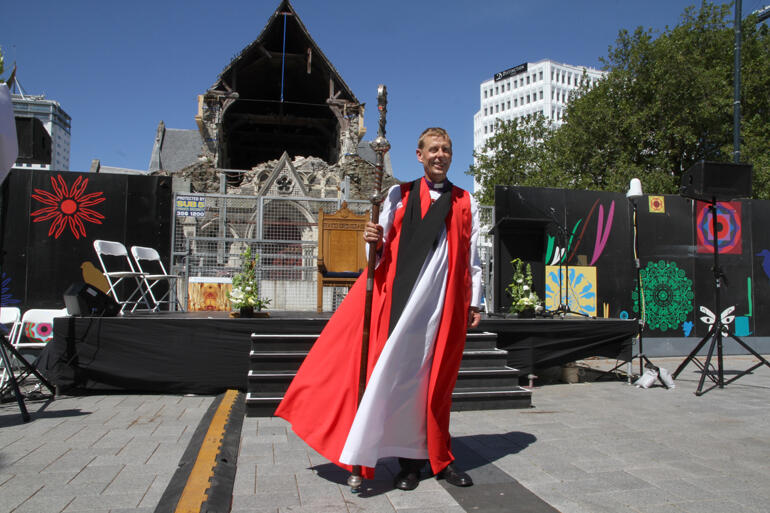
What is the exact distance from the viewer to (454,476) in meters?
3.10

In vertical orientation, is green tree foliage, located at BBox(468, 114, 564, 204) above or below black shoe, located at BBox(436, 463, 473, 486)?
above

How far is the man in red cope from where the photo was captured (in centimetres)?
299

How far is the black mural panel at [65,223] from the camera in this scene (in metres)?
9.00

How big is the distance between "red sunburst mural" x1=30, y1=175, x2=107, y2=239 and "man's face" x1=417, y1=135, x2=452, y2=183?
792 centimetres

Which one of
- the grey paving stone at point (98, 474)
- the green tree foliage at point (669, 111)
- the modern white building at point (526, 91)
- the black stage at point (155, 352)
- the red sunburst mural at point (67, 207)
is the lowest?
the grey paving stone at point (98, 474)

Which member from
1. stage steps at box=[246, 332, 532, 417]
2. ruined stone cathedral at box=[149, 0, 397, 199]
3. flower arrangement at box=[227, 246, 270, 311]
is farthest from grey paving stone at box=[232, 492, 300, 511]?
ruined stone cathedral at box=[149, 0, 397, 199]

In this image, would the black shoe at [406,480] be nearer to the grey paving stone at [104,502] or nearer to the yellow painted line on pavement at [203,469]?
the yellow painted line on pavement at [203,469]

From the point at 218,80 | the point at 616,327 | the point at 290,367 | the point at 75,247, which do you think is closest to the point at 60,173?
the point at 75,247

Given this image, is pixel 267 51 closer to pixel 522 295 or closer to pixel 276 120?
pixel 276 120

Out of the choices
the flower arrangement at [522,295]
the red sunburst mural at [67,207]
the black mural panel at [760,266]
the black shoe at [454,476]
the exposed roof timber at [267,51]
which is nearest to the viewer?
the black shoe at [454,476]

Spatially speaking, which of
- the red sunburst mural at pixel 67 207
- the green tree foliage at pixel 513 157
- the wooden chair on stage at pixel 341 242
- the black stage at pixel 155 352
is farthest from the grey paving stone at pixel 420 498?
the green tree foliage at pixel 513 157

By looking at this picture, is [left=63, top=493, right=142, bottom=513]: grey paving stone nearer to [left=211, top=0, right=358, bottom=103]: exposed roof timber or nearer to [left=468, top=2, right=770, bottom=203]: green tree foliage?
[left=468, top=2, right=770, bottom=203]: green tree foliage

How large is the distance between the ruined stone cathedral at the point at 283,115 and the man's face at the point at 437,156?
1671 centimetres

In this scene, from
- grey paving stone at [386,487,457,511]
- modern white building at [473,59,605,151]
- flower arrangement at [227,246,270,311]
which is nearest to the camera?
grey paving stone at [386,487,457,511]
